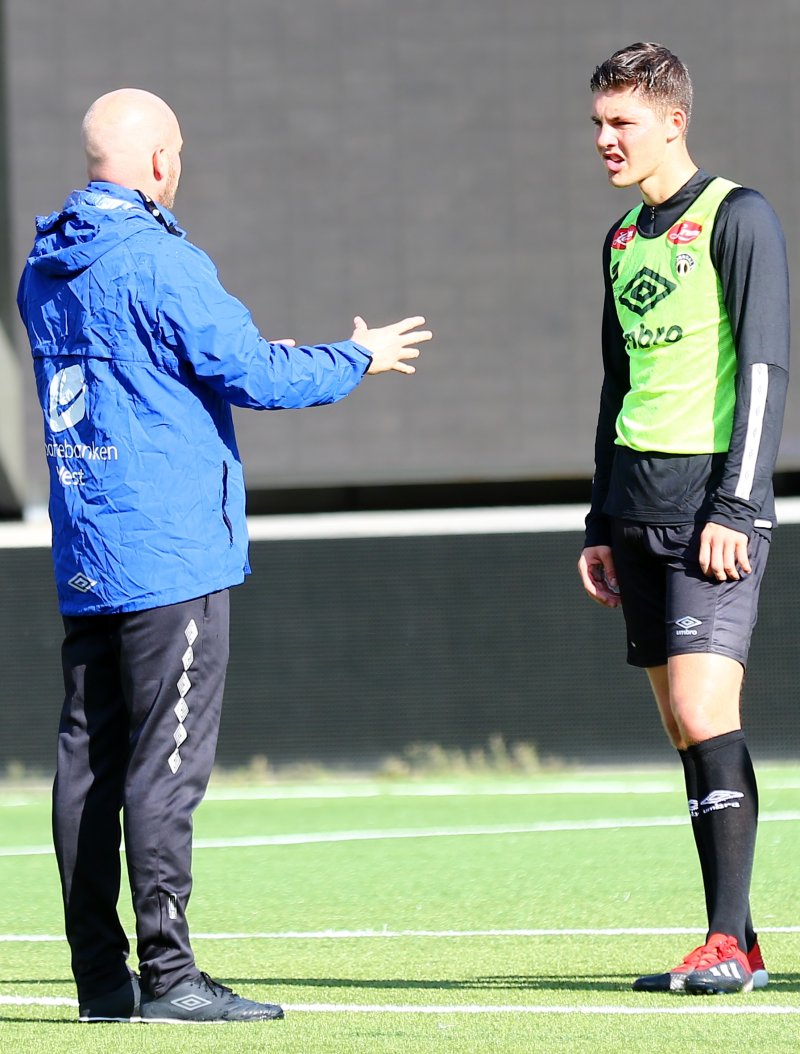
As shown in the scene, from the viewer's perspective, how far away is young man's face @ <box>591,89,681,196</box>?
464 cm

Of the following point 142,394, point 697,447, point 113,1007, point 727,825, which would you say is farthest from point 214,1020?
point 697,447

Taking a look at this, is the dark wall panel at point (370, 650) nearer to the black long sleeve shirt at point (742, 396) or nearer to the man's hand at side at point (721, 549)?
the black long sleeve shirt at point (742, 396)

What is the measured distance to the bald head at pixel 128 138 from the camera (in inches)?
173

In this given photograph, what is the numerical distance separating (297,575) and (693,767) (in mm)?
6875

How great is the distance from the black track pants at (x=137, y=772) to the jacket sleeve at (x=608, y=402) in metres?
1.08

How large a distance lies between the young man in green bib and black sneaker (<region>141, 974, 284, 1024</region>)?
952 mm

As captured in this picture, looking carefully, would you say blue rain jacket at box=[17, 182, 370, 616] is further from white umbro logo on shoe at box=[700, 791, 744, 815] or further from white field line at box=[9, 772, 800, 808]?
white field line at box=[9, 772, 800, 808]

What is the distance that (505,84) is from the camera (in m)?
12.3

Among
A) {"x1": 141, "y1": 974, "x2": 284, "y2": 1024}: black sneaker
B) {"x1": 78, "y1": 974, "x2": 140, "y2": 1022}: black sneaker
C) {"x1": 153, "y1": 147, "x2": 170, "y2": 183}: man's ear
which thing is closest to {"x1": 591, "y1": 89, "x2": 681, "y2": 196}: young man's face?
{"x1": 153, "y1": 147, "x2": 170, "y2": 183}: man's ear

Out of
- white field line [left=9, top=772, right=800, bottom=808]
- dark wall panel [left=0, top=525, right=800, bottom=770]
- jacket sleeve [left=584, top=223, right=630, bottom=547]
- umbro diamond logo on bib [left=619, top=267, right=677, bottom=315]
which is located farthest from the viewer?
dark wall panel [left=0, top=525, right=800, bottom=770]

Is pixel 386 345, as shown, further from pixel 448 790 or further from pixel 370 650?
pixel 370 650

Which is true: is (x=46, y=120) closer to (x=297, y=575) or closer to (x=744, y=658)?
(x=297, y=575)

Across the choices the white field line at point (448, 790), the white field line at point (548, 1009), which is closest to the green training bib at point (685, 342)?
the white field line at point (548, 1009)

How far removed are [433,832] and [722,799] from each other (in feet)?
14.2
